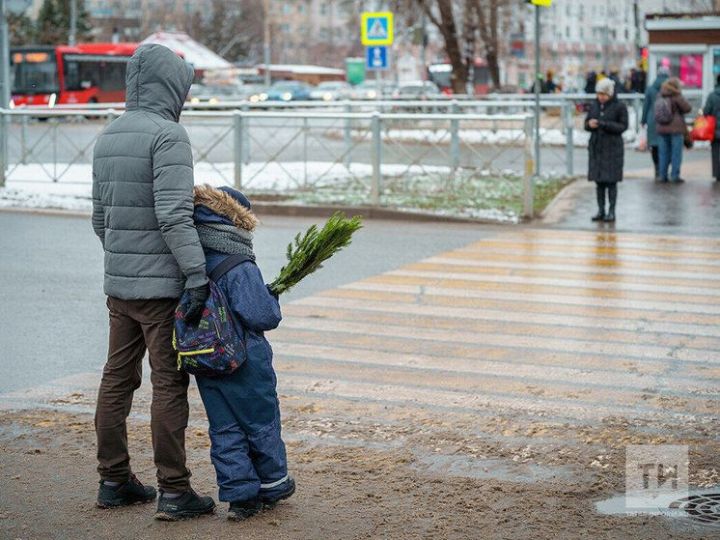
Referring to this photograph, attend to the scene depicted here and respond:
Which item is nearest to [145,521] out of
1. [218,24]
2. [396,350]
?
[396,350]

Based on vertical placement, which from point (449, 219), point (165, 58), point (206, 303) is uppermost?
point (165, 58)

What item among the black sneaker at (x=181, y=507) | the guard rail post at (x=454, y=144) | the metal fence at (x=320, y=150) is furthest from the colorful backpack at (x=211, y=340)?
the guard rail post at (x=454, y=144)

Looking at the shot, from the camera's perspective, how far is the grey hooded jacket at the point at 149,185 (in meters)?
5.25

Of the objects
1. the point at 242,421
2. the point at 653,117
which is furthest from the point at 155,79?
the point at 653,117

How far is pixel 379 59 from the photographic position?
28062mm

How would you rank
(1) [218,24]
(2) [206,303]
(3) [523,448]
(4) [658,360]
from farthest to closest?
(1) [218,24]
(4) [658,360]
(3) [523,448]
(2) [206,303]

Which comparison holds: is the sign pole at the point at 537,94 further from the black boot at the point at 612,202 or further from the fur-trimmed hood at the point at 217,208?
the fur-trimmed hood at the point at 217,208

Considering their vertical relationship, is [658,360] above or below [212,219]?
below

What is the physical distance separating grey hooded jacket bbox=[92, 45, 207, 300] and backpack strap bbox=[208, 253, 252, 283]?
→ 0.09m

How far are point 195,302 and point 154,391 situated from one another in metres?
0.51

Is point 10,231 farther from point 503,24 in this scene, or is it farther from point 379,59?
point 503,24

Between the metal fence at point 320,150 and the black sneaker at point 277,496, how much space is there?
10811mm

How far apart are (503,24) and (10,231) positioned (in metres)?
33.7

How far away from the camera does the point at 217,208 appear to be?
5363 millimetres
